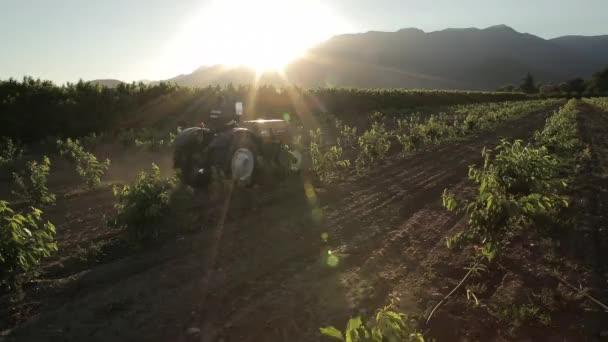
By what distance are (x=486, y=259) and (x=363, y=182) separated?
4708 millimetres

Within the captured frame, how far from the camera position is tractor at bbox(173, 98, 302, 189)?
25.9 ft

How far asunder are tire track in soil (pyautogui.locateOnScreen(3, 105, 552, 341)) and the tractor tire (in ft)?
2.87

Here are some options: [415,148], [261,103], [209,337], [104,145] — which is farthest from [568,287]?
[261,103]

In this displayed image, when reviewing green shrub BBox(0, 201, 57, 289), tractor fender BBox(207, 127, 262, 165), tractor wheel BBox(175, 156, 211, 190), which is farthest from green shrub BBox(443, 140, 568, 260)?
tractor wheel BBox(175, 156, 211, 190)

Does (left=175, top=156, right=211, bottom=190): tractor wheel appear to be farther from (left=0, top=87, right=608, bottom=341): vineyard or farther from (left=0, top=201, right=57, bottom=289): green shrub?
(left=0, top=201, right=57, bottom=289): green shrub

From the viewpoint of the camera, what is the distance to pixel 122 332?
377 cm

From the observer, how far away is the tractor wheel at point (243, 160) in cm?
A: 786

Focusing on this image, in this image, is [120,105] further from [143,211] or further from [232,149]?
[143,211]

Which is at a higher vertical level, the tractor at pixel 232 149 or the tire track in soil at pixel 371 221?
the tractor at pixel 232 149

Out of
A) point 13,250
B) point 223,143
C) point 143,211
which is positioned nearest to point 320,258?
point 143,211

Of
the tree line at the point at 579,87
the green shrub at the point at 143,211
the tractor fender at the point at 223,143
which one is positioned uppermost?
the tractor fender at the point at 223,143

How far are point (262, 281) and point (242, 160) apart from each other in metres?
3.71

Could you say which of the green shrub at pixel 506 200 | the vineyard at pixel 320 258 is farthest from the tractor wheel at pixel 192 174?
the green shrub at pixel 506 200

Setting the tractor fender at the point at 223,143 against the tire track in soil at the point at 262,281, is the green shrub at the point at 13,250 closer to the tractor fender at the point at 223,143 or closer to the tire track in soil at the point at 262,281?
the tire track in soil at the point at 262,281
